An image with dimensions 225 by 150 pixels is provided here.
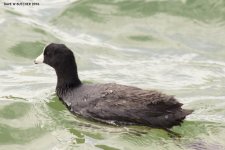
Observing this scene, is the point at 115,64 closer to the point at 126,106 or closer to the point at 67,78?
the point at 67,78

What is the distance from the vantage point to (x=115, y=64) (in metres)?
13.5

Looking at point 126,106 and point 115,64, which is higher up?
point 126,106

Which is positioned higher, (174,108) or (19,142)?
(174,108)

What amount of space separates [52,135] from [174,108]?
1790mm

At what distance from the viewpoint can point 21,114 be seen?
10.8 metres

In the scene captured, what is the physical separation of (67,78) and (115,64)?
8.27 feet

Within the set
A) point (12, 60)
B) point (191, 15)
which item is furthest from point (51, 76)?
point (191, 15)

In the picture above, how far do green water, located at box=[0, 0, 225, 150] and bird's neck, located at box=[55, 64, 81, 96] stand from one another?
0.99 feet

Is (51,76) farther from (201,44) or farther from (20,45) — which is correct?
(201,44)

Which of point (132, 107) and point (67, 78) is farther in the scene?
point (67, 78)

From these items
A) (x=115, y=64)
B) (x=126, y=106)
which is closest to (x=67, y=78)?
(x=126, y=106)

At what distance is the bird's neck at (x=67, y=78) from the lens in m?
11.0

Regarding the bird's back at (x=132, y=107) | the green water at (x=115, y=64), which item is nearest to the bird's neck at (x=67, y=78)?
the green water at (x=115, y=64)

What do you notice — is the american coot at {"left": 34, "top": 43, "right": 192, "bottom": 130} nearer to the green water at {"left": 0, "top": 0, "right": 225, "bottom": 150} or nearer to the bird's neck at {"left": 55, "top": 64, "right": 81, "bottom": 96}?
the green water at {"left": 0, "top": 0, "right": 225, "bottom": 150}
